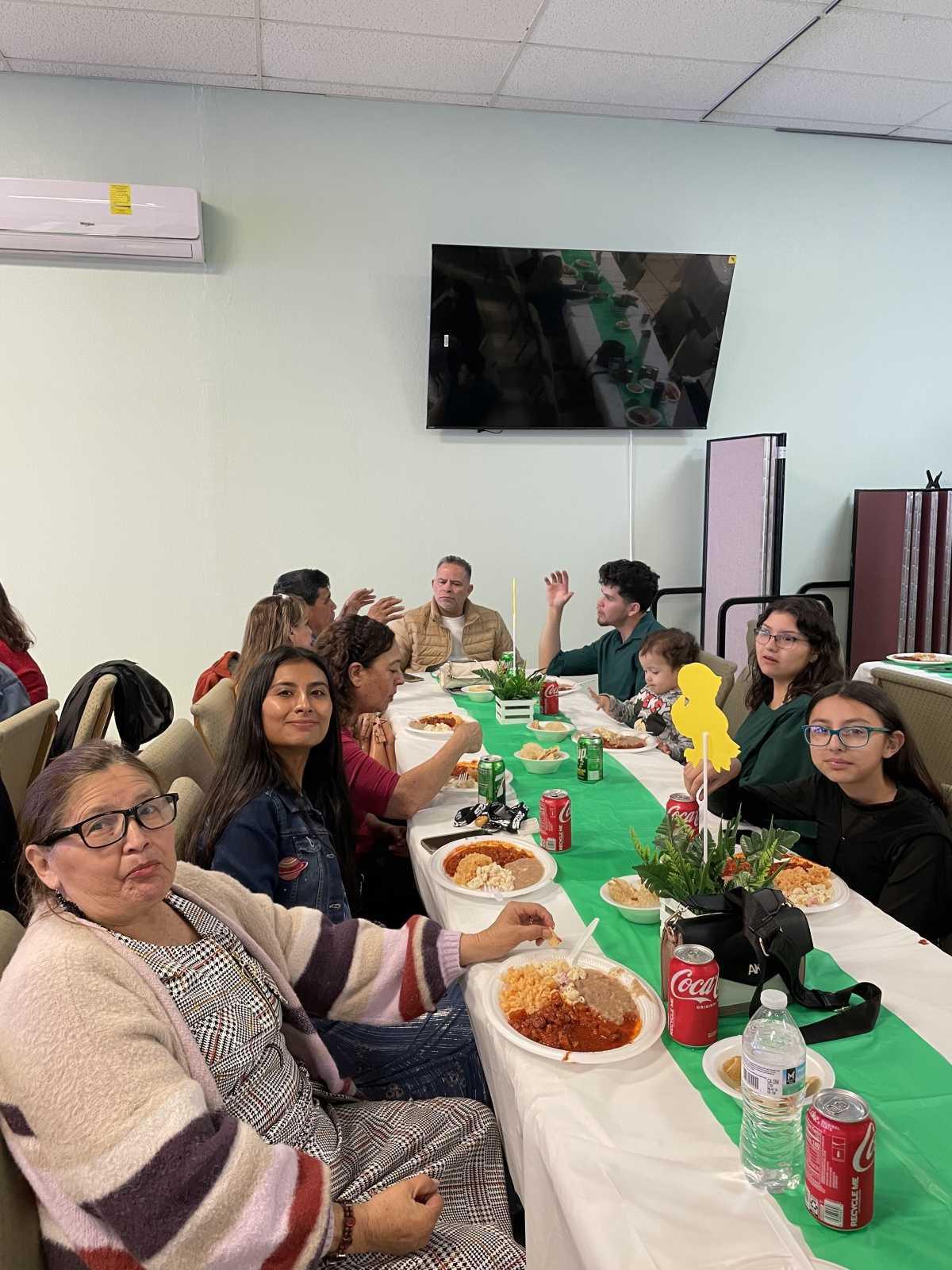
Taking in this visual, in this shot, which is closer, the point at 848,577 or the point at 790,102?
the point at 790,102

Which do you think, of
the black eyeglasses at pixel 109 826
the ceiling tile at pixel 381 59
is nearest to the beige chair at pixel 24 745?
the black eyeglasses at pixel 109 826

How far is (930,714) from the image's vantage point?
315cm

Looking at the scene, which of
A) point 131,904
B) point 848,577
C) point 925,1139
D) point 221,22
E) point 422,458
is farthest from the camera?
point 848,577

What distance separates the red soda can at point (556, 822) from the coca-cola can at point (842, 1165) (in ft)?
3.17

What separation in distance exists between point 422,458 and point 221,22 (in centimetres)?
196

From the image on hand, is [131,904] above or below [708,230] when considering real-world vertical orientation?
below

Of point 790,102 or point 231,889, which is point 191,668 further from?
point 790,102

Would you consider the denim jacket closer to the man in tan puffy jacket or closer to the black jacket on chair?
the black jacket on chair

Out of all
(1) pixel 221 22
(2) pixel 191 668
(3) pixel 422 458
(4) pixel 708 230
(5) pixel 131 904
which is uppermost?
(1) pixel 221 22

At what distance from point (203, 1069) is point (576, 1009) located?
500mm

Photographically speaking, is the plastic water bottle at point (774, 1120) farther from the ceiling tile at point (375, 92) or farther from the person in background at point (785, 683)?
the ceiling tile at point (375, 92)

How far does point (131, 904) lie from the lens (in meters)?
1.18

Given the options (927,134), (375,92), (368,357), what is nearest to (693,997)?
(368,357)

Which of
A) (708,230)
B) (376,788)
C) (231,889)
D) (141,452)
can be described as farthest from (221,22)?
(231,889)
